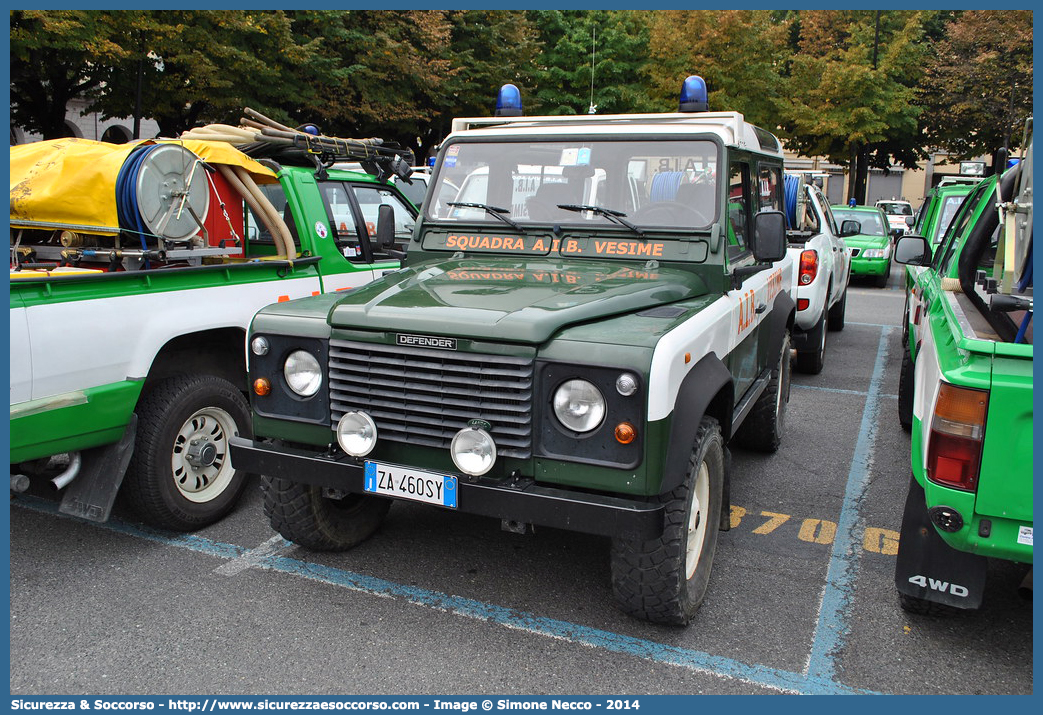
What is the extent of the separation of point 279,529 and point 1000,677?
3.21m

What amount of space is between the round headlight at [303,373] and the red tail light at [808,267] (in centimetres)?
568

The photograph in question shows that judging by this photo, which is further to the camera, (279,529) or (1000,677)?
(279,529)

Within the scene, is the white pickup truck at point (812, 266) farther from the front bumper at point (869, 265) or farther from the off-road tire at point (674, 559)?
the front bumper at point (869, 265)

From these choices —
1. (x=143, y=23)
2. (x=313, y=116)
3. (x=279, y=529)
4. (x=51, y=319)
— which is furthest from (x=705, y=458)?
(x=313, y=116)

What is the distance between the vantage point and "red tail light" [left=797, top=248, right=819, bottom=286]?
26.2ft

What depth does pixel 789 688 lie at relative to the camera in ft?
10.6

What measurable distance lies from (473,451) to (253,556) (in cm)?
170

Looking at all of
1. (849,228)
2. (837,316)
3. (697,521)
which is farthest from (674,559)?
(837,316)

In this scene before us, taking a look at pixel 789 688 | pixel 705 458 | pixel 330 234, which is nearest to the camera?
pixel 789 688

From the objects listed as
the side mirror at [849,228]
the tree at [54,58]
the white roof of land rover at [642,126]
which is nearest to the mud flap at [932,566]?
the white roof of land rover at [642,126]

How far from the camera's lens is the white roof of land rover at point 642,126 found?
454 centimetres

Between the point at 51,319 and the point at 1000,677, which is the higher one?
the point at 51,319

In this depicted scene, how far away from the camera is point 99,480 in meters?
4.12

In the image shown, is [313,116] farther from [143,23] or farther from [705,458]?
[705,458]
